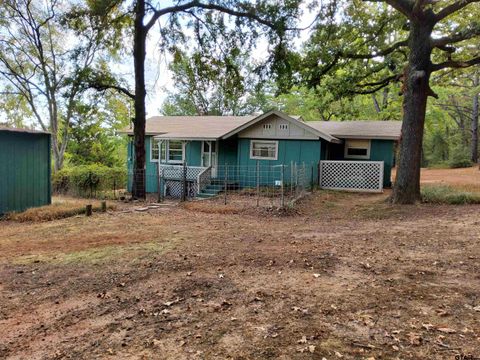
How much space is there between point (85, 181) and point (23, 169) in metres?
6.04

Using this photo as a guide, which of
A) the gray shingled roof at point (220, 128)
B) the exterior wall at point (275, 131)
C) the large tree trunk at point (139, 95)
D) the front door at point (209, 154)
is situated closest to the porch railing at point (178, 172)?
the front door at point (209, 154)

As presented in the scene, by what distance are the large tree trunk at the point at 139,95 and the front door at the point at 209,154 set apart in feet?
12.6

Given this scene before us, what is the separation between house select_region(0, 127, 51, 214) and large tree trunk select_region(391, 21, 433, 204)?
10885mm

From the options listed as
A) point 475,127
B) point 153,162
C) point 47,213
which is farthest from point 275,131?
point 475,127

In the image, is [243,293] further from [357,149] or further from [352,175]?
[357,149]

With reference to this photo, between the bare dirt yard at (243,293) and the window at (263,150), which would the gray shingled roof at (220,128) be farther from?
the bare dirt yard at (243,293)

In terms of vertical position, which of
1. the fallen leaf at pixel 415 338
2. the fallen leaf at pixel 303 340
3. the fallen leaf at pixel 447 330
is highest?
the fallen leaf at pixel 447 330

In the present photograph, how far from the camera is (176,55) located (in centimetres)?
1609

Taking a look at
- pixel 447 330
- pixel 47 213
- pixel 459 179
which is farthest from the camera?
pixel 459 179

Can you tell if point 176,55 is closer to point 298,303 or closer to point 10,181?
point 10,181

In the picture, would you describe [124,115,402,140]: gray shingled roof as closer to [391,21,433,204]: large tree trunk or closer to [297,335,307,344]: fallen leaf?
[391,21,433,204]: large tree trunk

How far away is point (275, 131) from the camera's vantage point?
658 inches

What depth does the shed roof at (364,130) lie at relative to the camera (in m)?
16.6

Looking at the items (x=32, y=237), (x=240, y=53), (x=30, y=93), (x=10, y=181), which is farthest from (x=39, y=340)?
(x=30, y=93)
